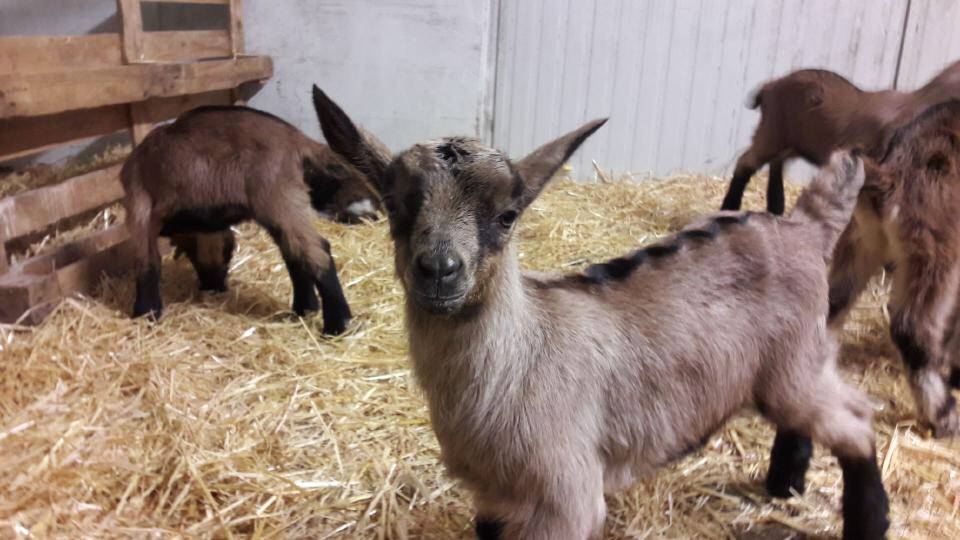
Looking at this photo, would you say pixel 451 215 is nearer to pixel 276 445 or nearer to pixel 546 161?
pixel 546 161

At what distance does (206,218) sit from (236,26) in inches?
109

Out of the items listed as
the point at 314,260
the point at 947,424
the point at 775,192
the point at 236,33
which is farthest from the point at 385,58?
the point at 947,424

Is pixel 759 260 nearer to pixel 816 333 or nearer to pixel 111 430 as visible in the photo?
pixel 816 333

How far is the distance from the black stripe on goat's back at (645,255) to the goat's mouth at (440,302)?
635 mm

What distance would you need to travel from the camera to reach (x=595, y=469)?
2.11 meters

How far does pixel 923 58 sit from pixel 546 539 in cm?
612

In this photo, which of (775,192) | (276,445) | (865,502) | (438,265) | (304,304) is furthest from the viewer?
(775,192)

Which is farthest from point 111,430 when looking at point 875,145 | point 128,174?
point 875,145

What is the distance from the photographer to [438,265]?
5.78 feet

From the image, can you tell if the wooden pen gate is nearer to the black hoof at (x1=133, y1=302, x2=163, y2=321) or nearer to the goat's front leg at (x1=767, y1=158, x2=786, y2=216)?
the black hoof at (x1=133, y1=302, x2=163, y2=321)

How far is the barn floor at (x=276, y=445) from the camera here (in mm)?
2629

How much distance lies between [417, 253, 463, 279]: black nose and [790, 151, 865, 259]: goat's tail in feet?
4.62

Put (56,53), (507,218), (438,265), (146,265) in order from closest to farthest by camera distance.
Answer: (438,265) < (507,218) < (146,265) < (56,53)

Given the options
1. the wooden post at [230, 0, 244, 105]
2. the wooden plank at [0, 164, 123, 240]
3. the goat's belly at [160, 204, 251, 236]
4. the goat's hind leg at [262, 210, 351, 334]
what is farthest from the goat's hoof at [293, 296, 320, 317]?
the wooden post at [230, 0, 244, 105]
